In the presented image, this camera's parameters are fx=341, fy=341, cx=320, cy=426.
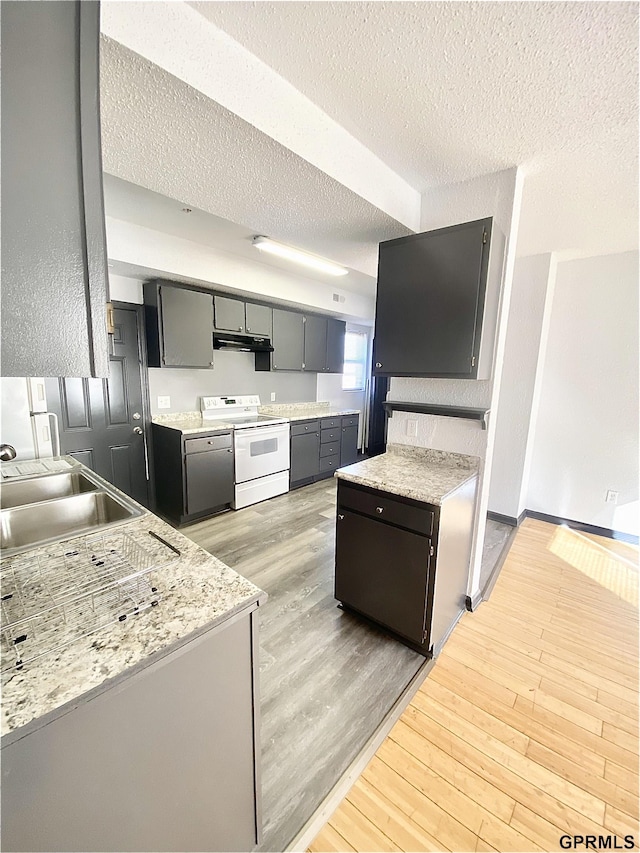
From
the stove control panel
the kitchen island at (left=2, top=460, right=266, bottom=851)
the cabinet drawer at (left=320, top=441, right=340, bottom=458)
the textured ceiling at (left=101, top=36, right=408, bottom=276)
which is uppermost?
the textured ceiling at (left=101, top=36, right=408, bottom=276)

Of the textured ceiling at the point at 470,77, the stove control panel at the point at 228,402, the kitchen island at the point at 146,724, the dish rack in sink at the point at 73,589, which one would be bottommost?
the kitchen island at the point at 146,724

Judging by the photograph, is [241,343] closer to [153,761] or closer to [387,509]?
[387,509]

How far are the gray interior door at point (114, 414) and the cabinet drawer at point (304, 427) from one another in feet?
5.21

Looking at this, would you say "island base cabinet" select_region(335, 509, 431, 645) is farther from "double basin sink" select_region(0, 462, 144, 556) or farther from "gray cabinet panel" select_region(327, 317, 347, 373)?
"gray cabinet panel" select_region(327, 317, 347, 373)

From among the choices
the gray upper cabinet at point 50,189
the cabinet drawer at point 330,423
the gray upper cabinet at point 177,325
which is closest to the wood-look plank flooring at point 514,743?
the gray upper cabinet at point 50,189

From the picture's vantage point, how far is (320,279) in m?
4.07

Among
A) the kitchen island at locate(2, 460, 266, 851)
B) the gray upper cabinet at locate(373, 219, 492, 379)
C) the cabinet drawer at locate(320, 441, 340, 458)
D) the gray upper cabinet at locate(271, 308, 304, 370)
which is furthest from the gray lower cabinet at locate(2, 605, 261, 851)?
the cabinet drawer at locate(320, 441, 340, 458)

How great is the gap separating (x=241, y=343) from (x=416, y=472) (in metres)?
2.57

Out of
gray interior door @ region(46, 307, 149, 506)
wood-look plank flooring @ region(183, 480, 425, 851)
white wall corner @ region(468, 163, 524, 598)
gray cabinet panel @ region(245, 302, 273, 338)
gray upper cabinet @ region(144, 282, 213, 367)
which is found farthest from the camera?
gray cabinet panel @ region(245, 302, 273, 338)

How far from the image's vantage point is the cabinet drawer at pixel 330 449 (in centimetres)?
452

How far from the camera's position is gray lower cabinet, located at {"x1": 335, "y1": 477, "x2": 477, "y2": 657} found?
66.7 inches

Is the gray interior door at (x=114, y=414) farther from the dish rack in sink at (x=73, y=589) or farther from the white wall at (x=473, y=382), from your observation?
the white wall at (x=473, y=382)

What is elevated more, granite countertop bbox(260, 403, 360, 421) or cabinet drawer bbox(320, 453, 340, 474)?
granite countertop bbox(260, 403, 360, 421)

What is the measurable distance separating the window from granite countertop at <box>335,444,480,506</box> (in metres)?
3.43
